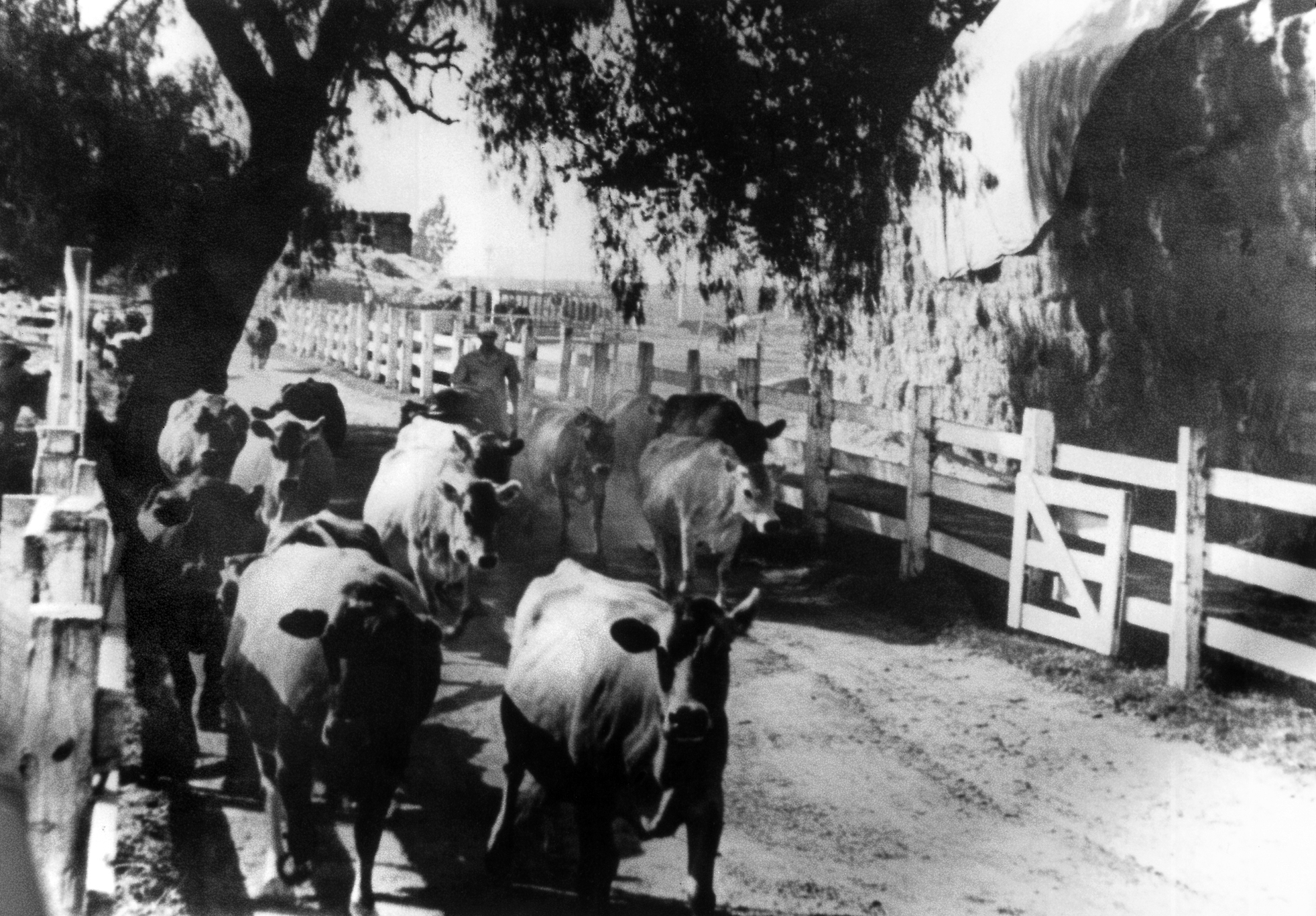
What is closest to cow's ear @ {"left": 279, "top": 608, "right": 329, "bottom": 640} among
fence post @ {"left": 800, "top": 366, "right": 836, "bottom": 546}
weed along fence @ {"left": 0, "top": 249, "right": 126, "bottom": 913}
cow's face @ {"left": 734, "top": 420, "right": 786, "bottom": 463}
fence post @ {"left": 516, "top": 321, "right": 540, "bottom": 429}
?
weed along fence @ {"left": 0, "top": 249, "right": 126, "bottom": 913}

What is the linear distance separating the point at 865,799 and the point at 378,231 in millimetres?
2084

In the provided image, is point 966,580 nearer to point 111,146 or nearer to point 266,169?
point 266,169

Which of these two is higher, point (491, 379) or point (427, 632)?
point (491, 379)

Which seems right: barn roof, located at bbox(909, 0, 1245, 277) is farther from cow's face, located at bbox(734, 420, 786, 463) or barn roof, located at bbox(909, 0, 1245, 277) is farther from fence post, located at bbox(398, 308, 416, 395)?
fence post, located at bbox(398, 308, 416, 395)

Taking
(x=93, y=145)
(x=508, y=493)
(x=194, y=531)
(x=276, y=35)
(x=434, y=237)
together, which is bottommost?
(x=194, y=531)

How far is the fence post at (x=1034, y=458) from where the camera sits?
4.09 metres

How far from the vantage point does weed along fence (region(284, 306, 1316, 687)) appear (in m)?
3.90

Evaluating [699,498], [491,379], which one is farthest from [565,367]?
[699,498]

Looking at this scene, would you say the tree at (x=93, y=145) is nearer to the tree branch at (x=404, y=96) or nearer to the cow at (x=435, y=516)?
the tree branch at (x=404, y=96)

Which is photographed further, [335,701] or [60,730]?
[335,701]

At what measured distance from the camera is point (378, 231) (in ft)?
11.7

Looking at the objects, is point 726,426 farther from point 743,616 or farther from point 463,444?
point 743,616

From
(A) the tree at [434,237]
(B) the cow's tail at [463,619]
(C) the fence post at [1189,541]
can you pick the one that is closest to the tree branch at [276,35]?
(A) the tree at [434,237]

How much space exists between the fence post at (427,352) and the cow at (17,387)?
1.06 meters
